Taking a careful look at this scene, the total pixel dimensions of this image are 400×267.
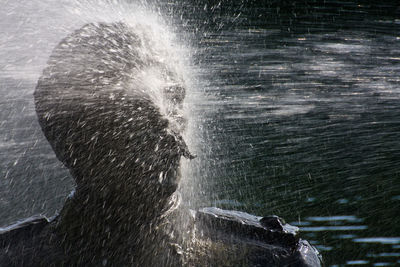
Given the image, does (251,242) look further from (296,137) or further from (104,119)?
(296,137)

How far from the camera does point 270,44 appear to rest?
7.90 m

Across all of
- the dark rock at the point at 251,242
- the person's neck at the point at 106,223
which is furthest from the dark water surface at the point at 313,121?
the person's neck at the point at 106,223

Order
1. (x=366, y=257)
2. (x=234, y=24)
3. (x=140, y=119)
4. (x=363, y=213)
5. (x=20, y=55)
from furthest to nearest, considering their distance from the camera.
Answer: (x=234, y=24)
(x=20, y=55)
(x=363, y=213)
(x=366, y=257)
(x=140, y=119)

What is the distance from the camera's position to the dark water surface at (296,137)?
2869 millimetres

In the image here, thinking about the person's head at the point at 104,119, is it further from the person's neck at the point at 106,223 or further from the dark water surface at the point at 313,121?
the dark water surface at the point at 313,121

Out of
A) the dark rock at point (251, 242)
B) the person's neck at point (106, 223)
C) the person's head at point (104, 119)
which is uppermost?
the person's head at point (104, 119)

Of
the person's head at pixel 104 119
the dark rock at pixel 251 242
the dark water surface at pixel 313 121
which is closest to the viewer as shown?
the person's head at pixel 104 119

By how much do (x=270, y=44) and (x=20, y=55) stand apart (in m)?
4.42

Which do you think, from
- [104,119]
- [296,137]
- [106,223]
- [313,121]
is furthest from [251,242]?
[313,121]

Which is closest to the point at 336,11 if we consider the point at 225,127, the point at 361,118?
the point at 361,118

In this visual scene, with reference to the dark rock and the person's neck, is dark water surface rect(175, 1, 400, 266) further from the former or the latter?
the person's neck

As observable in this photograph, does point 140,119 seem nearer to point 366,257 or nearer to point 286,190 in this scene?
point 366,257

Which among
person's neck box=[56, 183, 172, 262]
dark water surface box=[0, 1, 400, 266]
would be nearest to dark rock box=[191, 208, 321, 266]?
person's neck box=[56, 183, 172, 262]

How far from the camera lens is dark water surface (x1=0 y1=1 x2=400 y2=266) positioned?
2869mm
